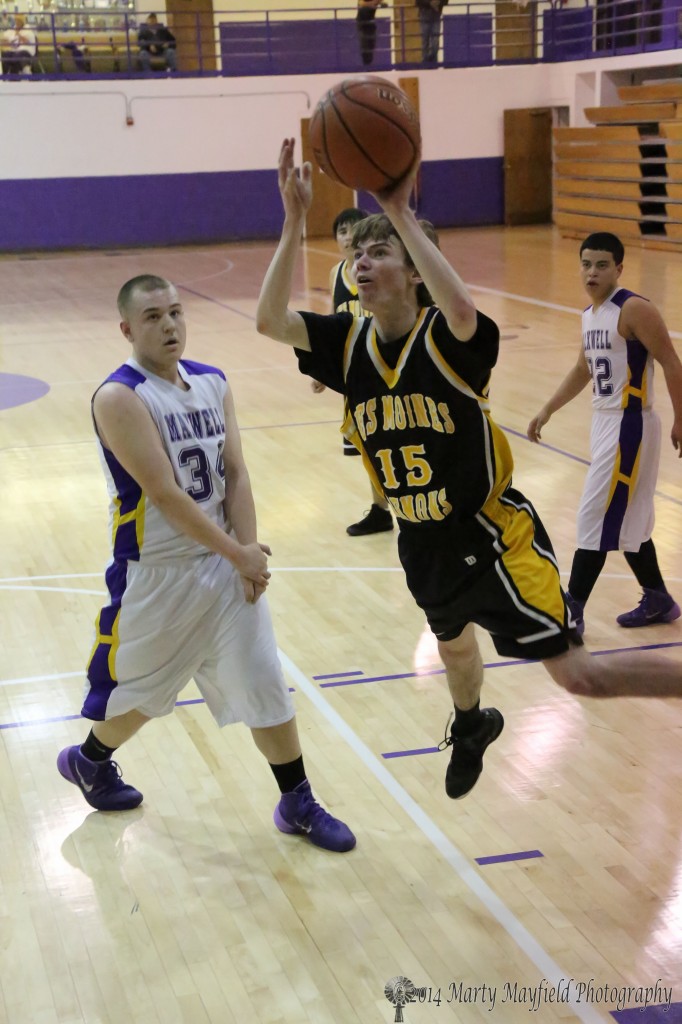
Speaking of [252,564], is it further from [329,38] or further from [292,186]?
[329,38]

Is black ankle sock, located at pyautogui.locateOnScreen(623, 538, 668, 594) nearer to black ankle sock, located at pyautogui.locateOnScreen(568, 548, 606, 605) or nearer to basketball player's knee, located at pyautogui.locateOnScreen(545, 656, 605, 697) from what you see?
black ankle sock, located at pyautogui.locateOnScreen(568, 548, 606, 605)

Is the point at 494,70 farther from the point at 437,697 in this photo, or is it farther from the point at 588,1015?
the point at 588,1015

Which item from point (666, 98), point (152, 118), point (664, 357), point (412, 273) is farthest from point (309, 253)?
point (412, 273)

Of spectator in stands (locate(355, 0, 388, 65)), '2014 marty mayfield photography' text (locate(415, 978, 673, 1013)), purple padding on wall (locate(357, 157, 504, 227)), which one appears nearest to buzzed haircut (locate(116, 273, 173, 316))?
'2014 marty mayfield photography' text (locate(415, 978, 673, 1013))

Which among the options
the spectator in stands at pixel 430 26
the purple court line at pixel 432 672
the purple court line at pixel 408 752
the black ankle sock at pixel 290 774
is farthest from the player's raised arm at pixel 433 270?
the spectator in stands at pixel 430 26

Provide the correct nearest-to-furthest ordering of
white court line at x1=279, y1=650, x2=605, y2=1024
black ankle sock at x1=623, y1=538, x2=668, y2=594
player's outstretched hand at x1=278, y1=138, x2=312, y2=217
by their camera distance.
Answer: white court line at x1=279, y1=650, x2=605, y2=1024
player's outstretched hand at x1=278, y1=138, x2=312, y2=217
black ankle sock at x1=623, y1=538, x2=668, y2=594

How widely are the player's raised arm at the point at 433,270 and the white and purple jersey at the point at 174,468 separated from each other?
2.90 feet

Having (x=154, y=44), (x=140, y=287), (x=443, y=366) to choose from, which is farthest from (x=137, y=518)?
(x=154, y=44)

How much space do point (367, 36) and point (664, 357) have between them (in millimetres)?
20674

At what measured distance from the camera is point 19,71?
23.2m

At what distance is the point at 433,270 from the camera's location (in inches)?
119

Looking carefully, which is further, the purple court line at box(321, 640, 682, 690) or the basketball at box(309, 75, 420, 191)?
the purple court line at box(321, 640, 682, 690)

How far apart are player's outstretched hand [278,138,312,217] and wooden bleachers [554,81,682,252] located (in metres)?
17.6

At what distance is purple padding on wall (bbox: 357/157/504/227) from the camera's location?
25.4 metres
